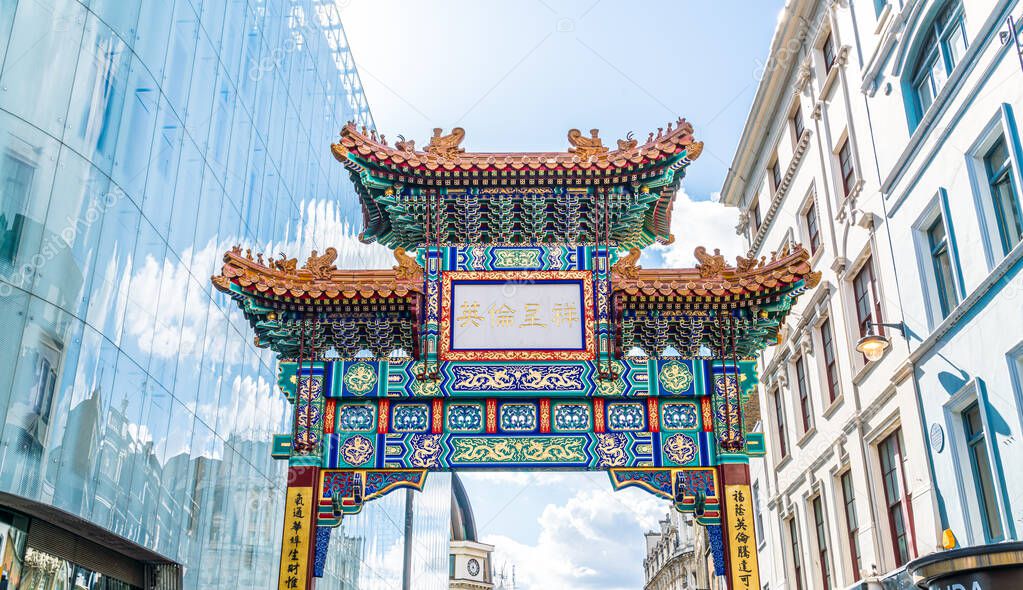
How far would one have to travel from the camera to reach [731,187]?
28938mm

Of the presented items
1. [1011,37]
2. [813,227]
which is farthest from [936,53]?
[813,227]

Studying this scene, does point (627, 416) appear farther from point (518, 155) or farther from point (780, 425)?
point (780, 425)

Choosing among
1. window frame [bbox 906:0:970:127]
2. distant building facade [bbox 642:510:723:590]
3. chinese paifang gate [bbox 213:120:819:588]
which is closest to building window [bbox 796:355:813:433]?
window frame [bbox 906:0:970:127]

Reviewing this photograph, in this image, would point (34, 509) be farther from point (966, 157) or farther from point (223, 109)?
point (966, 157)

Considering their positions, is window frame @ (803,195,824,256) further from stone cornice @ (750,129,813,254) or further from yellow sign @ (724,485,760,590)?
yellow sign @ (724,485,760,590)

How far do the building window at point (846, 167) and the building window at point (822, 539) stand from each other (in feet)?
22.6

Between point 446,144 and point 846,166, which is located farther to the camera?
point 846,166

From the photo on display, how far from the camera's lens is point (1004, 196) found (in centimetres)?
1309

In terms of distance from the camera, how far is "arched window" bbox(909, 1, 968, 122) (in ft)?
47.3

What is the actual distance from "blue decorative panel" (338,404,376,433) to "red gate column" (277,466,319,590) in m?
0.70

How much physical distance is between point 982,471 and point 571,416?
6.50 m

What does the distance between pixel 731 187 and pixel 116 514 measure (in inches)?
795

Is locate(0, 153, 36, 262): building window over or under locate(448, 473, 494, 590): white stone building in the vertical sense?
under

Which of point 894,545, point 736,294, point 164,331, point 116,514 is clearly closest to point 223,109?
point 164,331
